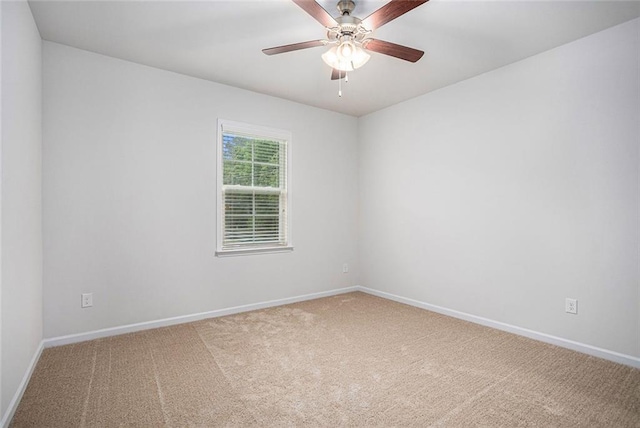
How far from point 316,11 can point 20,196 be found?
2.19m

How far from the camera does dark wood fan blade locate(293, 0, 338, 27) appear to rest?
1910 mm

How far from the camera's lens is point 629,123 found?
2.49 m

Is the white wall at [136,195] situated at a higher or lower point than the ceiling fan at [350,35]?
lower

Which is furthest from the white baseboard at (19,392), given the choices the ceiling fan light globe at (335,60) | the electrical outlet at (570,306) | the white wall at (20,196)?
the electrical outlet at (570,306)

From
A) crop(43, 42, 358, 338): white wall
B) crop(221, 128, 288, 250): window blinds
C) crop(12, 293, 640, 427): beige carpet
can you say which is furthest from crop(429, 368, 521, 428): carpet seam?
crop(221, 128, 288, 250): window blinds

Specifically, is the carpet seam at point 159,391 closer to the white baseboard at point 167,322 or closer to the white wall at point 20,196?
the white baseboard at point 167,322

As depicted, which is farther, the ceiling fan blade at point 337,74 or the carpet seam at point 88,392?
the ceiling fan blade at point 337,74

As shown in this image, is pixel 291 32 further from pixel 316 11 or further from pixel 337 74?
pixel 316 11

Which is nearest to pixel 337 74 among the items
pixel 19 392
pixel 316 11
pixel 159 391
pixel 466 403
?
pixel 316 11

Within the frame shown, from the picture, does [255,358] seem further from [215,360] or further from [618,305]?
[618,305]

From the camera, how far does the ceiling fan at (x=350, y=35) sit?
6.53 ft

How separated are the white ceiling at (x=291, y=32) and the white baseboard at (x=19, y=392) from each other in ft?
8.21

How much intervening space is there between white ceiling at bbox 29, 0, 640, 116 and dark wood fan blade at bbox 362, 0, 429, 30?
242mm

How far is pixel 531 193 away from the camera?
3041 millimetres
